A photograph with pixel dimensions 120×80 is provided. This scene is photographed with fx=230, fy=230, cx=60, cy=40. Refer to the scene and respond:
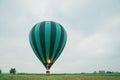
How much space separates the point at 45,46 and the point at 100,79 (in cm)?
1776

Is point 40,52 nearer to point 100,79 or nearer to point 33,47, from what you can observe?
point 33,47

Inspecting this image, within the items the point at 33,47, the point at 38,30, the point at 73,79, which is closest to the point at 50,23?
the point at 38,30

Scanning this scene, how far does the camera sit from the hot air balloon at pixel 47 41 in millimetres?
49844

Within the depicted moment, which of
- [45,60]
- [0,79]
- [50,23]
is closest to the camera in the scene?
[0,79]

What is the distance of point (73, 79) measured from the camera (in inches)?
1364

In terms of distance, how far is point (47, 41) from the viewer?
5069 cm

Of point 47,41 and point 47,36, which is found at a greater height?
point 47,36

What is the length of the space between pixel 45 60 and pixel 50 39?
192 inches

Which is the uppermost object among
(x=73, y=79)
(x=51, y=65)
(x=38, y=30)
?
(x=38, y=30)

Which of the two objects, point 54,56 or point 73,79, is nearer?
point 73,79

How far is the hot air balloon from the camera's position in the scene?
164ft

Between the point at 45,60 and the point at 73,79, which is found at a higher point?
the point at 45,60

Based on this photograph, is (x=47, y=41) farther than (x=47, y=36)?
No

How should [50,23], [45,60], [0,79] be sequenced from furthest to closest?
[50,23], [45,60], [0,79]
